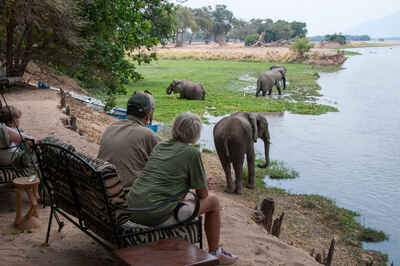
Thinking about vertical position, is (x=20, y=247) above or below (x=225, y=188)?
above

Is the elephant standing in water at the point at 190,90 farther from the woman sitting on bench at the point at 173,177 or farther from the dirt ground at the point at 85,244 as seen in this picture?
the woman sitting on bench at the point at 173,177

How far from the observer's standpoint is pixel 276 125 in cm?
1777

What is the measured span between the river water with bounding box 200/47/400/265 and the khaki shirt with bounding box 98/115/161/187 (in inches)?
191

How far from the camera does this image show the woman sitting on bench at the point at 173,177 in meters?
3.77

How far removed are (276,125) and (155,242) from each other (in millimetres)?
14677

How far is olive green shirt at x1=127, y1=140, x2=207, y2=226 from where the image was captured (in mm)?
3758

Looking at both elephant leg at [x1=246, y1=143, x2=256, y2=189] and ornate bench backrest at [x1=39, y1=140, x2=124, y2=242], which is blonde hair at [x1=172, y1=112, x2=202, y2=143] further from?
elephant leg at [x1=246, y1=143, x2=256, y2=189]

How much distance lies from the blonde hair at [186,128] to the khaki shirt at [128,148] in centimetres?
52

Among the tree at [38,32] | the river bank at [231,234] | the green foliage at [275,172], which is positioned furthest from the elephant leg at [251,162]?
the tree at [38,32]

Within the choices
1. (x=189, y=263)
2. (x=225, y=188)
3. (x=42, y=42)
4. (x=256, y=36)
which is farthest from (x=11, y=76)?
(x=256, y=36)

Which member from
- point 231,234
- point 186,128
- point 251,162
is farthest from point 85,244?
point 251,162

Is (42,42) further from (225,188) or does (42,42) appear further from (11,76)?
(225,188)

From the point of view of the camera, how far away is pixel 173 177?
3.83m

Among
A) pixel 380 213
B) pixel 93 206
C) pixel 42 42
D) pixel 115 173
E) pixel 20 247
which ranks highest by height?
pixel 42 42
